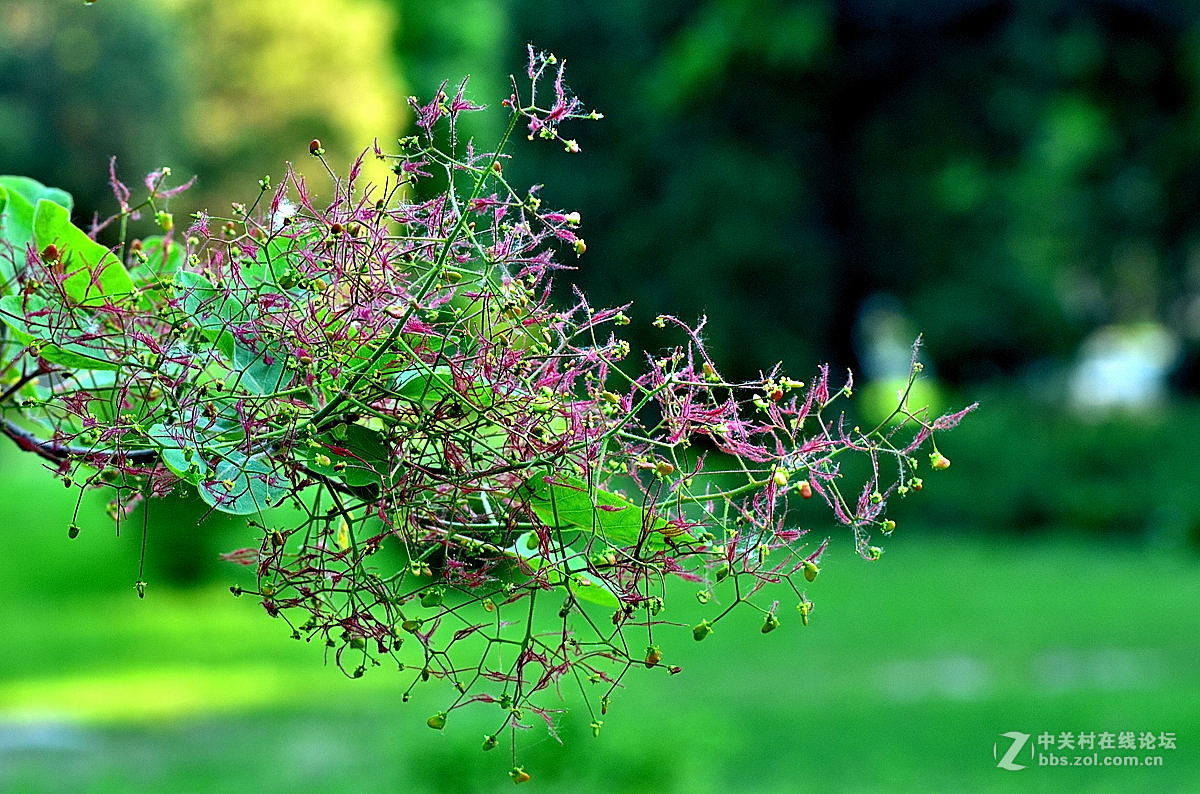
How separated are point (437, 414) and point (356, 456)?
89 mm

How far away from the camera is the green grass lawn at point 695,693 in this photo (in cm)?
793

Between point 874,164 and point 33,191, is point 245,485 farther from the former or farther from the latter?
point 874,164

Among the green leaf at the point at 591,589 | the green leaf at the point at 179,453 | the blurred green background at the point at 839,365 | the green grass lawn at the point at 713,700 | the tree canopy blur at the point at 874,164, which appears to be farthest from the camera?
the tree canopy blur at the point at 874,164

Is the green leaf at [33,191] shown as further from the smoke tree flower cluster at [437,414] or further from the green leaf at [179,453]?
the green leaf at [179,453]

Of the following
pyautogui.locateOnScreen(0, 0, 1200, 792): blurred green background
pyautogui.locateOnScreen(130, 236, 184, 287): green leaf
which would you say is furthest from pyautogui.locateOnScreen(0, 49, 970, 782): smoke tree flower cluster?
pyautogui.locateOnScreen(0, 0, 1200, 792): blurred green background

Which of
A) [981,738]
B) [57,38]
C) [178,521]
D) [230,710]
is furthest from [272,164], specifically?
[981,738]

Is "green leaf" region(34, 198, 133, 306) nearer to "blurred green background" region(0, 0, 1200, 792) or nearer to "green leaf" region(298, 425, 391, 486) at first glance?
"green leaf" region(298, 425, 391, 486)

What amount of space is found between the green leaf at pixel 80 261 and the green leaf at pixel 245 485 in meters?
0.27

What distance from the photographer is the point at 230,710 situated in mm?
10055

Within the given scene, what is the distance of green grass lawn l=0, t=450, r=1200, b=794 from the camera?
793 cm

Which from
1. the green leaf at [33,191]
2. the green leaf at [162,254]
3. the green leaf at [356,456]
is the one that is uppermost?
the green leaf at [33,191]

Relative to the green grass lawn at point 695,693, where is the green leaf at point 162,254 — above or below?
below

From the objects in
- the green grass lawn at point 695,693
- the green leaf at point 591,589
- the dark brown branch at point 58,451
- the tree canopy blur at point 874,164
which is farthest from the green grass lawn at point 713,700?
the green leaf at point 591,589

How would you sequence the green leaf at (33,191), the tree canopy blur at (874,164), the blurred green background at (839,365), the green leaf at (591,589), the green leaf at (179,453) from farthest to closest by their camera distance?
the tree canopy blur at (874,164), the blurred green background at (839,365), the green leaf at (33,191), the green leaf at (591,589), the green leaf at (179,453)
